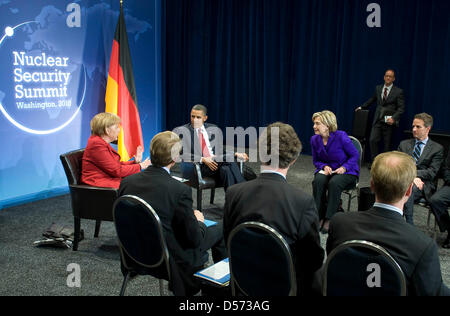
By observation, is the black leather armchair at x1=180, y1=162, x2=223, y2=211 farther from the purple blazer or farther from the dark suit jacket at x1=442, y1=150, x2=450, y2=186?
the dark suit jacket at x1=442, y1=150, x2=450, y2=186

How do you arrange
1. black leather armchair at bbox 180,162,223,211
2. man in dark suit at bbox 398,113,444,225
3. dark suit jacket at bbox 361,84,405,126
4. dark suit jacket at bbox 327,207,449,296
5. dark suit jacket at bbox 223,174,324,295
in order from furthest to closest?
dark suit jacket at bbox 361,84,405,126 < black leather armchair at bbox 180,162,223,211 < man in dark suit at bbox 398,113,444,225 < dark suit jacket at bbox 223,174,324,295 < dark suit jacket at bbox 327,207,449,296

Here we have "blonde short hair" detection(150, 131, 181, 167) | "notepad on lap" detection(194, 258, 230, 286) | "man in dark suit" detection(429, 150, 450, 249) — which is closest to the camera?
"notepad on lap" detection(194, 258, 230, 286)

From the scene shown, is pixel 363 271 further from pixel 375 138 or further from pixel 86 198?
pixel 375 138

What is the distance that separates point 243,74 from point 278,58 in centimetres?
79

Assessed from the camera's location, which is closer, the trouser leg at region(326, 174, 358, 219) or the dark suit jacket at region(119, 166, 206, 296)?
the dark suit jacket at region(119, 166, 206, 296)

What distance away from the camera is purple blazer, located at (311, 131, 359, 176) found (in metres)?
4.15

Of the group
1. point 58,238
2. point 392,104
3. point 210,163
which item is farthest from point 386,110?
point 58,238

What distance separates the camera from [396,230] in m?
1.70

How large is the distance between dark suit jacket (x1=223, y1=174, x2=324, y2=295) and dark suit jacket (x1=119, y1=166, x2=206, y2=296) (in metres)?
0.33

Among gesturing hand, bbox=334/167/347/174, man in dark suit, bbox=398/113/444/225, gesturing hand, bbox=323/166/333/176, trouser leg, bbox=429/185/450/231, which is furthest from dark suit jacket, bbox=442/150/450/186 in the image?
gesturing hand, bbox=323/166/333/176

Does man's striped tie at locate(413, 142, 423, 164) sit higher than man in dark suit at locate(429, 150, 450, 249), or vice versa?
man's striped tie at locate(413, 142, 423, 164)

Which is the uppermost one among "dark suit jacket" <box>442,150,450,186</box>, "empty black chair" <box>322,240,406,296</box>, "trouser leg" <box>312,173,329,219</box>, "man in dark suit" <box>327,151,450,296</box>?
"man in dark suit" <box>327,151,450,296</box>
